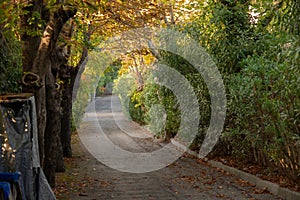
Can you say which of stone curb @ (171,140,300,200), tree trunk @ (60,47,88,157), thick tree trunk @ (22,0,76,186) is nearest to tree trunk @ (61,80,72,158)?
tree trunk @ (60,47,88,157)

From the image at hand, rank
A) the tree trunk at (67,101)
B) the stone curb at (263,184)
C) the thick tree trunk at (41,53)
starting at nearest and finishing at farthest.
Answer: the thick tree trunk at (41,53) → the stone curb at (263,184) → the tree trunk at (67,101)

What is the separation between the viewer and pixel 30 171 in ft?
22.7

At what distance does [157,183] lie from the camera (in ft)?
38.8

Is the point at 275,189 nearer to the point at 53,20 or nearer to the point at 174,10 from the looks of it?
the point at 53,20

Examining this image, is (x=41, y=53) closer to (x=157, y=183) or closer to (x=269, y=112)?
(x=157, y=183)

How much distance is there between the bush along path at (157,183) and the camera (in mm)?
10193

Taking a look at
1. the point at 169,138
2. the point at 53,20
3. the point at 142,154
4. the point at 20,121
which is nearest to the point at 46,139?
the point at 53,20

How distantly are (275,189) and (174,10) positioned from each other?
13.0m

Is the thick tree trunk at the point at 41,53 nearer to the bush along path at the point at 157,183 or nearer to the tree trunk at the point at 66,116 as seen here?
the bush along path at the point at 157,183

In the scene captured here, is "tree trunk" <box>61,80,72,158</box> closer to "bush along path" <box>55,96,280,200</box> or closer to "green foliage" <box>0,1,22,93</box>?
"bush along path" <box>55,96,280,200</box>

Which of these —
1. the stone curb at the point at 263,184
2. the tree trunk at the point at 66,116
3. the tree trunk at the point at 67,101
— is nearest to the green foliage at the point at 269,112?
the stone curb at the point at 263,184

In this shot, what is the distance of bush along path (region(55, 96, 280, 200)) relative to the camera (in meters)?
10.2

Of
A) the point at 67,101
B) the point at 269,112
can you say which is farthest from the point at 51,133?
the point at 269,112

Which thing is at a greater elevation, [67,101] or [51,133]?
[67,101]
